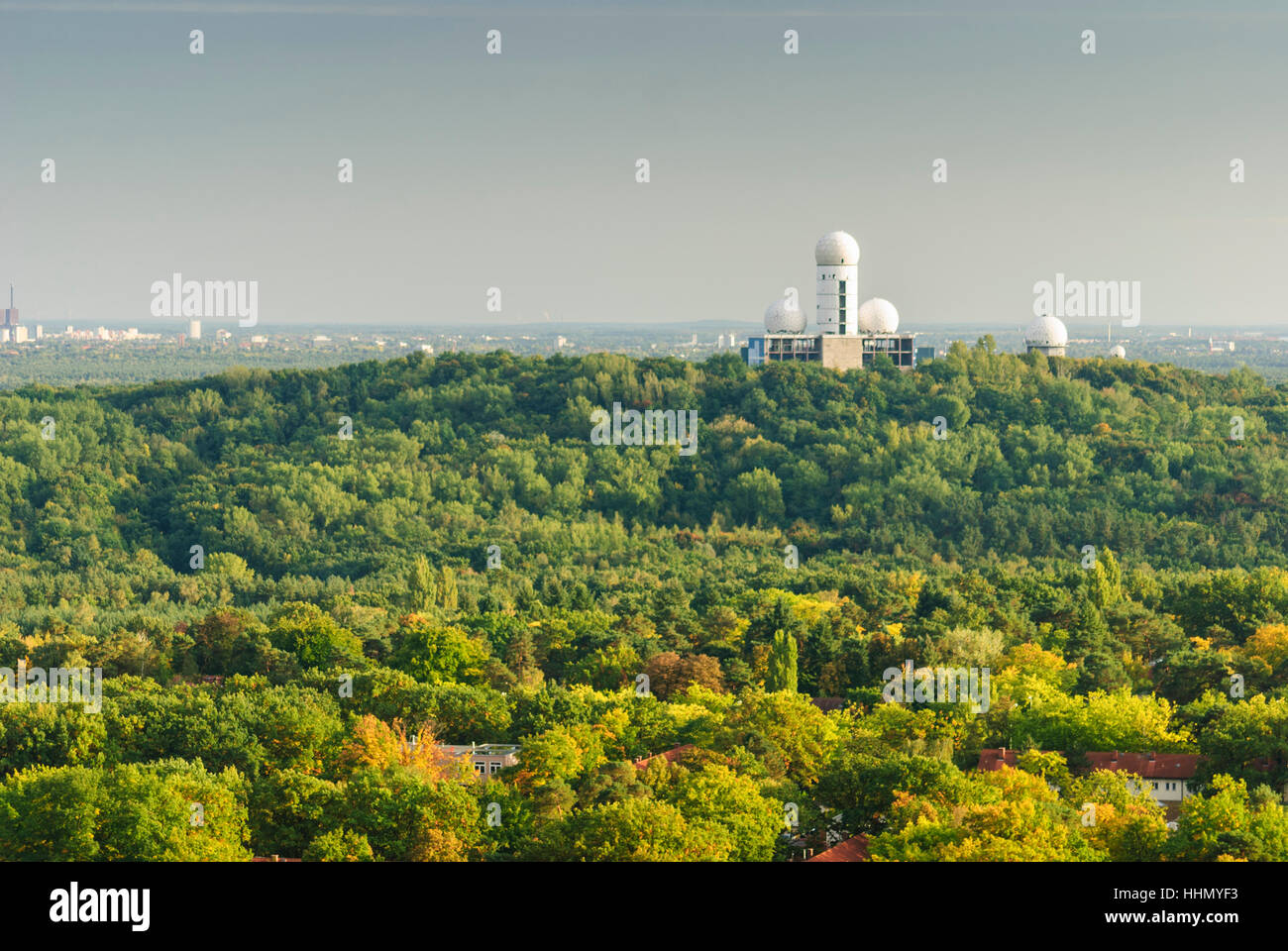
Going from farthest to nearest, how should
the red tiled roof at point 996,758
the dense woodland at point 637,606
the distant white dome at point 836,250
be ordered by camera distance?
the distant white dome at point 836,250 < the red tiled roof at point 996,758 < the dense woodland at point 637,606

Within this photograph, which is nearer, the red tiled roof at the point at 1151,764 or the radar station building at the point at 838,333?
the red tiled roof at the point at 1151,764

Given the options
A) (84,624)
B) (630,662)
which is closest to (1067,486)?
(630,662)

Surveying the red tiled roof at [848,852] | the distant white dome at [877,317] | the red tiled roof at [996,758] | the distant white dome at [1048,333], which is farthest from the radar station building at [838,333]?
the red tiled roof at [848,852]

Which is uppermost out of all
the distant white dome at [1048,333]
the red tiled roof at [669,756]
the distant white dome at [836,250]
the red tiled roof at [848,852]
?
the distant white dome at [836,250]

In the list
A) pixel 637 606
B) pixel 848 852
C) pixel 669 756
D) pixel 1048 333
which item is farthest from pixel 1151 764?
pixel 1048 333

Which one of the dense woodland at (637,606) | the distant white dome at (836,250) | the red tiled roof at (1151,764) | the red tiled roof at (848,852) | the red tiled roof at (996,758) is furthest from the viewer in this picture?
the distant white dome at (836,250)

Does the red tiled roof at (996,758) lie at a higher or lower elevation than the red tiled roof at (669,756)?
lower

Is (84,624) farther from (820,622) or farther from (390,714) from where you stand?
(820,622)

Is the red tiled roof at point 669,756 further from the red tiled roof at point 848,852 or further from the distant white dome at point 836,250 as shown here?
the distant white dome at point 836,250
